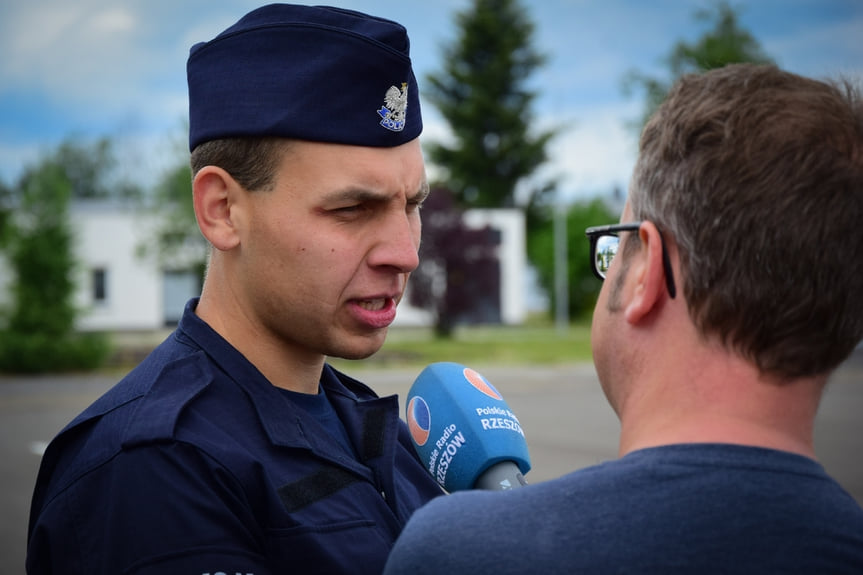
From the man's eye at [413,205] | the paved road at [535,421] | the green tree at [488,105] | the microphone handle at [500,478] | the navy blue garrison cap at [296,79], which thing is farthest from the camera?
the green tree at [488,105]

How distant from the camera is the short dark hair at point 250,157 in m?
1.83

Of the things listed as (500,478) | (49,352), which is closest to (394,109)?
(500,478)

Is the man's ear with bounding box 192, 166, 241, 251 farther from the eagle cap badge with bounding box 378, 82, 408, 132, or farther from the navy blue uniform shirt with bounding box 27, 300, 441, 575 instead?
the eagle cap badge with bounding box 378, 82, 408, 132

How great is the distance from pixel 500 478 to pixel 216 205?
2.85ft

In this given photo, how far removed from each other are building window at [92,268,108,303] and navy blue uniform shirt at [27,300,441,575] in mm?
33326

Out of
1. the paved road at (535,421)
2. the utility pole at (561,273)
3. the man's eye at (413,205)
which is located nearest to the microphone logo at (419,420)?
the man's eye at (413,205)

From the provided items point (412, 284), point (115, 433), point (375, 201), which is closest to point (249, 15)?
point (375, 201)

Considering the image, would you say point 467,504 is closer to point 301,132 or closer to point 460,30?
point 301,132

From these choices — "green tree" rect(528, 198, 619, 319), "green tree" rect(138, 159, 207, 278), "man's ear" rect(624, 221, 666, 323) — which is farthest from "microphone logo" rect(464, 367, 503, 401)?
"green tree" rect(528, 198, 619, 319)

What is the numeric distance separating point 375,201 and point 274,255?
248mm

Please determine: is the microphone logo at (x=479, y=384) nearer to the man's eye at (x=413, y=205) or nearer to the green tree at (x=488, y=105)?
the man's eye at (x=413, y=205)

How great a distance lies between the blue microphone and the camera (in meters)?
1.95

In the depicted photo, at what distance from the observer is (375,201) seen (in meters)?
1.92

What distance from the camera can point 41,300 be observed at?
18.4m
